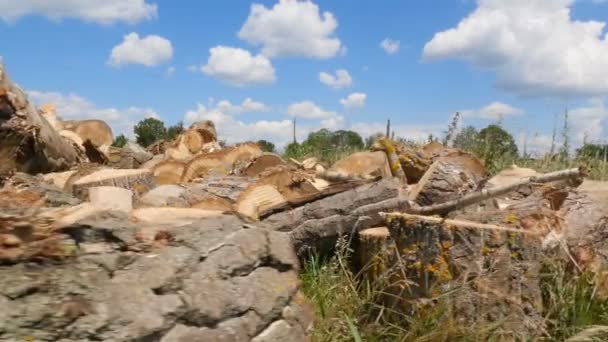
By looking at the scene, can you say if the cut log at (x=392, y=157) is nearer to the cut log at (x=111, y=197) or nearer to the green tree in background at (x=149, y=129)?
the cut log at (x=111, y=197)

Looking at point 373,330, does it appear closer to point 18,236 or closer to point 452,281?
point 452,281

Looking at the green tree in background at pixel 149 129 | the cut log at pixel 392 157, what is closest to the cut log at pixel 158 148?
the cut log at pixel 392 157

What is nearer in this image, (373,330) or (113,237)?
(113,237)

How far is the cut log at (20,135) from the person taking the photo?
5.30 m

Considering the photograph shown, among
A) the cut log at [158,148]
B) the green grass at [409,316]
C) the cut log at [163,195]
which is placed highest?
the cut log at [158,148]

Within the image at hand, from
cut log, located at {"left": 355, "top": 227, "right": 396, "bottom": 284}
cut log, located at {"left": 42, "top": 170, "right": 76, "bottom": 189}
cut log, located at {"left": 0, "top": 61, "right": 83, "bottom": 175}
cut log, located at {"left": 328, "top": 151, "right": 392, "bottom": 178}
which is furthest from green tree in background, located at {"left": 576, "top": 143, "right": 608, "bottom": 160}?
cut log, located at {"left": 0, "top": 61, "right": 83, "bottom": 175}

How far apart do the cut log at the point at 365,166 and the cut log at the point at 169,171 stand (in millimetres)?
1436

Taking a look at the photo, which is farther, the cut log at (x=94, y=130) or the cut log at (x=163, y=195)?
the cut log at (x=94, y=130)

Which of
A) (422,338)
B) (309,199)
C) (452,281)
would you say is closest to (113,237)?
(422,338)

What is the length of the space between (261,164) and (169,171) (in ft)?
3.01

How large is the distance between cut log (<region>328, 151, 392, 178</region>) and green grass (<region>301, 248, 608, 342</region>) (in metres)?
1.97

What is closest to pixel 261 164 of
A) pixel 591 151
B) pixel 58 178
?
pixel 58 178

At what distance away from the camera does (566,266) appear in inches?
156

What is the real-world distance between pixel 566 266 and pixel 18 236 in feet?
9.91
